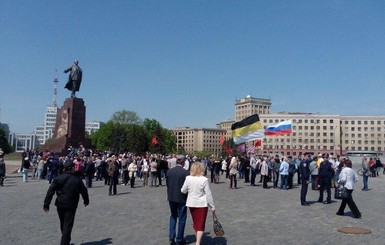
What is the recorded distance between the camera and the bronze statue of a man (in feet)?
118

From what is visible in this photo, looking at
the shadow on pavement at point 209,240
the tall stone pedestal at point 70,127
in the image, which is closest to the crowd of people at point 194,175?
the shadow on pavement at point 209,240

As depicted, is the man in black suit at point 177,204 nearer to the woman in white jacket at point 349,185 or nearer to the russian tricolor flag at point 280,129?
the woman in white jacket at point 349,185

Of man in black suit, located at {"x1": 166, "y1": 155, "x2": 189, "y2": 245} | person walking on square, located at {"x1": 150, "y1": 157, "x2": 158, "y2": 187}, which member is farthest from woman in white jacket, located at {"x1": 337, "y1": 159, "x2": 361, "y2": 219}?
person walking on square, located at {"x1": 150, "y1": 157, "x2": 158, "y2": 187}

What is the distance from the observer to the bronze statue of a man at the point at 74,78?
36.0m

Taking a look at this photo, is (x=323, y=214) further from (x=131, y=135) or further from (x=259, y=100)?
(x=259, y=100)

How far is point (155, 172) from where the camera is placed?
22203mm

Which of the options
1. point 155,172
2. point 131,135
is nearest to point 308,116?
point 131,135

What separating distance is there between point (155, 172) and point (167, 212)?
9965mm

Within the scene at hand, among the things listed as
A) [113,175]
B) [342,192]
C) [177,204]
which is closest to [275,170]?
[113,175]

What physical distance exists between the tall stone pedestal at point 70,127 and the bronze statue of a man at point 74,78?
1.16 m

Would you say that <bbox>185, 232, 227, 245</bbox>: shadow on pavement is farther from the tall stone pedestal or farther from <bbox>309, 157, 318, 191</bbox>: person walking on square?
the tall stone pedestal

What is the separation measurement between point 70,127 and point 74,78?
480 cm

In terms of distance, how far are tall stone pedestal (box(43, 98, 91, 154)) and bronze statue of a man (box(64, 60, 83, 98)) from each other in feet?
3.80

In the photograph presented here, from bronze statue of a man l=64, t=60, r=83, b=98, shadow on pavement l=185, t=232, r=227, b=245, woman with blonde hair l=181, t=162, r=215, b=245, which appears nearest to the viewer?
woman with blonde hair l=181, t=162, r=215, b=245
